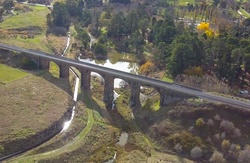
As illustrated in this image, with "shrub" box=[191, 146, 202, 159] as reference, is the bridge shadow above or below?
above

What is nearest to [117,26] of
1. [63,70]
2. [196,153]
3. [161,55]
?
[161,55]

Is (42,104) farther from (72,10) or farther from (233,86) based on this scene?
(72,10)

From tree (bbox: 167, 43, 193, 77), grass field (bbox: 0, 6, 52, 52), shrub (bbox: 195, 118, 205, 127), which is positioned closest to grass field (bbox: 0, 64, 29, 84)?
grass field (bbox: 0, 6, 52, 52)

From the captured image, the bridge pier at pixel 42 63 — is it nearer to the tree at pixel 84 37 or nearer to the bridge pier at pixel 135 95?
the bridge pier at pixel 135 95

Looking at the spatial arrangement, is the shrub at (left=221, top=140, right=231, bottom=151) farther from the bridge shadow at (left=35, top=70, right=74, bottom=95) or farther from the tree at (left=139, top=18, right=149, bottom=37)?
the tree at (left=139, top=18, right=149, bottom=37)

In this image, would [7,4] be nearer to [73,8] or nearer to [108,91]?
[73,8]

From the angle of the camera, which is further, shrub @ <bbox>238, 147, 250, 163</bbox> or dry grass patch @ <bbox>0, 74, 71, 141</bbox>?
dry grass patch @ <bbox>0, 74, 71, 141</bbox>

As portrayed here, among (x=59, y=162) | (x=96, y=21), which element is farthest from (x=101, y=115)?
(x=96, y=21)
